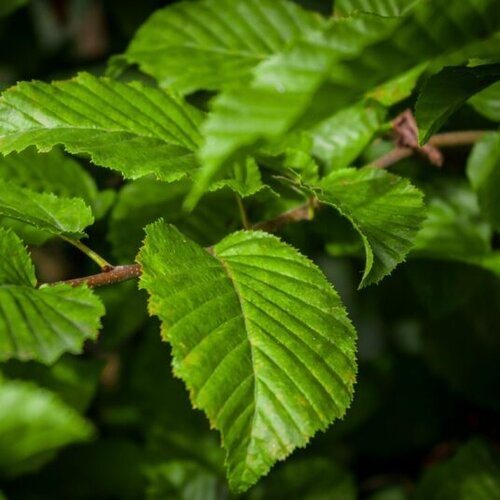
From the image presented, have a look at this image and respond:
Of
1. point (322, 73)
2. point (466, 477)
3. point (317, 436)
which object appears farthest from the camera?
point (317, 436)

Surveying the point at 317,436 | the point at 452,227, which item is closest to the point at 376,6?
the point at 452,227

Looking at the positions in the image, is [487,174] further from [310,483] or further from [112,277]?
Result: [310,483]

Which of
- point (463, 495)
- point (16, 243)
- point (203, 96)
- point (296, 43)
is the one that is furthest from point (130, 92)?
point (463, 495)

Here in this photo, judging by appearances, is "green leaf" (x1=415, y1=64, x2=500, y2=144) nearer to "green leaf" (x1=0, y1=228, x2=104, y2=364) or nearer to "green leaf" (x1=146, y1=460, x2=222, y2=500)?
"green leaf" (x1=0, y1=228, x2=104, y2=364)

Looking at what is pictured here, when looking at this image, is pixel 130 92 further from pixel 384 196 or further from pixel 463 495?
pixel 463 495

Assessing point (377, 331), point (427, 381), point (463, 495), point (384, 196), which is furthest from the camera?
point (377, 331)

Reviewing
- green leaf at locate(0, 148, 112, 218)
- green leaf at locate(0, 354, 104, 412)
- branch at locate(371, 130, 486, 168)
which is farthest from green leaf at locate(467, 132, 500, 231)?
green leaf at locate(0, 354, 104, 412)
